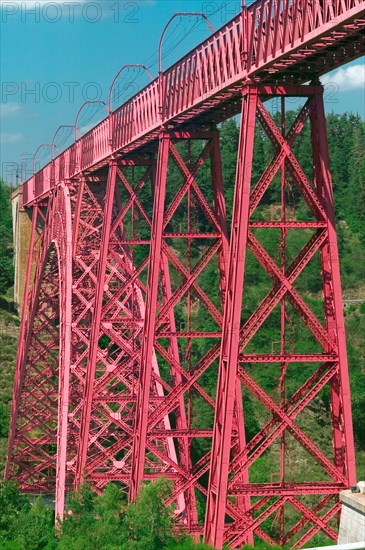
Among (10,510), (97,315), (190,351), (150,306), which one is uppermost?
(150,306)

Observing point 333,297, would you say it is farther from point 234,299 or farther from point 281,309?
point 234,299

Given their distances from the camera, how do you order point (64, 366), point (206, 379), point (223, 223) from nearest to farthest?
1. point (223, 223)
2. point (64, 366)
3. point (206, 379)

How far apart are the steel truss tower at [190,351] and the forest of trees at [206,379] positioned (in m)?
1.05

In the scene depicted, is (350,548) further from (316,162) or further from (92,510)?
(92,510)

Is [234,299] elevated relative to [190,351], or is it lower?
elevated

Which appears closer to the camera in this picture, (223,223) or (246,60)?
(246,60)

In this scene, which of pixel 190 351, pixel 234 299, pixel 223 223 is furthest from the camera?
pixel 190 351

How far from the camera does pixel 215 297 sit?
218ft

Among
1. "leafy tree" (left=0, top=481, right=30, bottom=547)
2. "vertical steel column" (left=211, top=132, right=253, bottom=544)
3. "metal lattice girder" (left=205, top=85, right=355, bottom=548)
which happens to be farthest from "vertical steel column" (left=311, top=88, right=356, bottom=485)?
"leafy tree" (left=0, top=481, right=30, bottom=547)

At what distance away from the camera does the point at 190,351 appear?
82.1ft

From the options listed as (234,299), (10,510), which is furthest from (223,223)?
(10,510)

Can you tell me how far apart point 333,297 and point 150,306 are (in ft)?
18.6

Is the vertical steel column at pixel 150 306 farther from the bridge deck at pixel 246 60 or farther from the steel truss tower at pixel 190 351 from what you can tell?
the bridge deck at pixel 246 60

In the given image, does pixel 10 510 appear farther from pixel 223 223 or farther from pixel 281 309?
pixel 281 309
